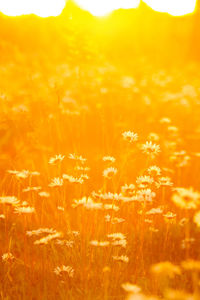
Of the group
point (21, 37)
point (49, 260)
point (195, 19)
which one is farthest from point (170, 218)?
point (195, 19)

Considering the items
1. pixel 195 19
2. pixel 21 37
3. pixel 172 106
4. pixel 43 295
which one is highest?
pixel 195 19

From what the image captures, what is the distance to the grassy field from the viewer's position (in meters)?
2.72

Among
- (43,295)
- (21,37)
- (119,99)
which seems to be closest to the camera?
(43,295)

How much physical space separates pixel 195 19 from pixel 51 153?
13.1 meters

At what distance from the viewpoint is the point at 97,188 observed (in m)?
4.31

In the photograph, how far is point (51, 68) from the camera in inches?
403

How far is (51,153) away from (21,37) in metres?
11.4

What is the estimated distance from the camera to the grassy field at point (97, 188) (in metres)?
2.72

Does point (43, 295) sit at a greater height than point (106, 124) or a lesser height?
lesser

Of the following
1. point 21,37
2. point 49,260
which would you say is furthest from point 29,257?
point 21,37

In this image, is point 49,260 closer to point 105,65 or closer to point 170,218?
point 170,218

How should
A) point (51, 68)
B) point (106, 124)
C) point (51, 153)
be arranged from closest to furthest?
point (51, 153)
point (106, 124)
point (51, 68)

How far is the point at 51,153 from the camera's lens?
5.21m

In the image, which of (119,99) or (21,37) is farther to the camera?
(21,37)
